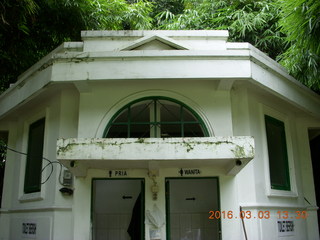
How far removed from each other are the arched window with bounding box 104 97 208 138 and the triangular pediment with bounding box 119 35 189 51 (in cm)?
108

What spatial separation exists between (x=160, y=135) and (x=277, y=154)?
9.31 feet

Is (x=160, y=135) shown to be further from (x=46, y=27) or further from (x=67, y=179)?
(x=46, y=27)

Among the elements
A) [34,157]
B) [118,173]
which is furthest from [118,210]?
[118,173]

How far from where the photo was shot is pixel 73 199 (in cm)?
730

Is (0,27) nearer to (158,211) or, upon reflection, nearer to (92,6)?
(92,6)

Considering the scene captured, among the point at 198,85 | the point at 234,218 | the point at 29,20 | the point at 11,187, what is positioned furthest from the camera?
the point at 29,20

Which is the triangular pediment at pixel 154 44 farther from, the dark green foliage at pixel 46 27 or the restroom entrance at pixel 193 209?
the restroom entrance at pixel 193 209

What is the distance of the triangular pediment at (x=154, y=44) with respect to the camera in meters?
7.59

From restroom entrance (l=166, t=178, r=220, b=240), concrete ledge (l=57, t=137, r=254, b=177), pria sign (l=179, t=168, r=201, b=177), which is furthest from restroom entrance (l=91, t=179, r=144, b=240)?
concrete ledge (l=57, t=137, r=254, b=177)

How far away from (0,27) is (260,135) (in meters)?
6.89

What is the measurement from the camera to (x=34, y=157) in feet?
28.7

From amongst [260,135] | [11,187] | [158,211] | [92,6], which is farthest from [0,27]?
[260,135]

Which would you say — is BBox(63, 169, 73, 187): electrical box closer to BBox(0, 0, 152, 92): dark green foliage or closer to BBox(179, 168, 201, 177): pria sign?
BBox(179, 168, 201, 177): pria sign
